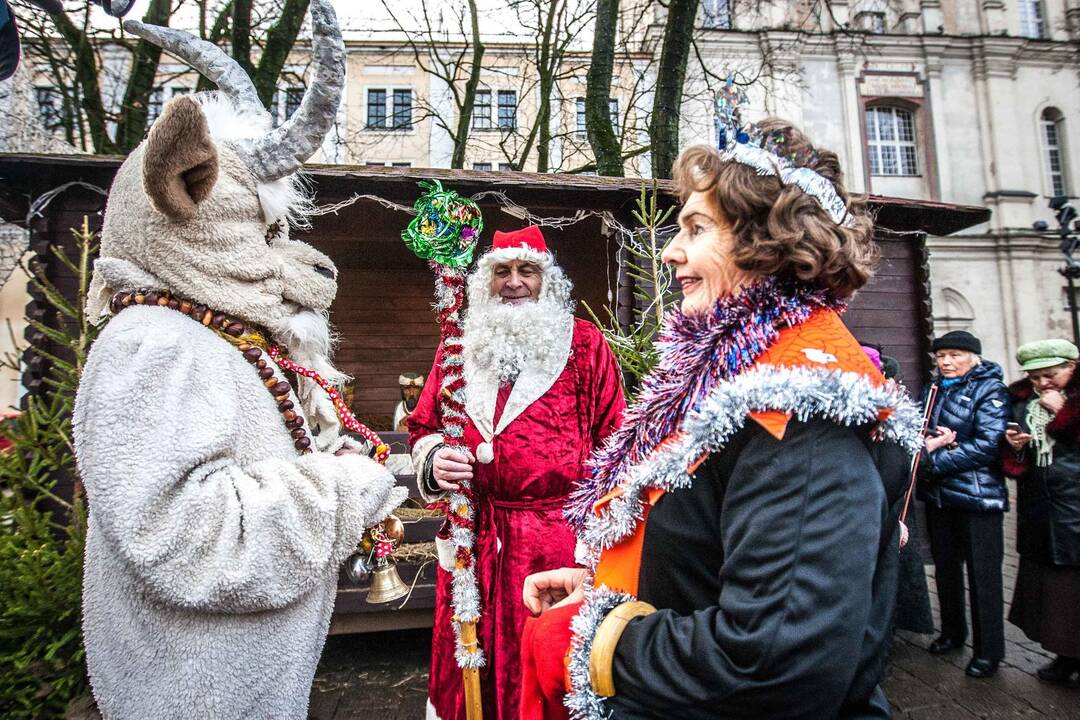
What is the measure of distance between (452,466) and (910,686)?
3.38 m

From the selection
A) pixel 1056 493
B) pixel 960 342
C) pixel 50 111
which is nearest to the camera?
pixel 1056 493

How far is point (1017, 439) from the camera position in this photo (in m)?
3.93

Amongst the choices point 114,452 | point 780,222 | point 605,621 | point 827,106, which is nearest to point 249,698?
point 114,452

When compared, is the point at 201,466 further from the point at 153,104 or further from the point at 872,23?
the point at 872,23

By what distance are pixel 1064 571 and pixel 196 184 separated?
4.93 m

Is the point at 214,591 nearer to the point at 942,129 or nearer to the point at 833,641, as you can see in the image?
the point at 833,641

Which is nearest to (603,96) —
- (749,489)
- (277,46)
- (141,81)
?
(277,46)

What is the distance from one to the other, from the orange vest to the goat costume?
0.66 metres

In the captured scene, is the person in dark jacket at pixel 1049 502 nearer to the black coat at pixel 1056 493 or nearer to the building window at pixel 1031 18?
the black coat at pixel 1056 493

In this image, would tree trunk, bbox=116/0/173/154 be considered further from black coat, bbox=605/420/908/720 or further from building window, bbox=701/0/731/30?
building window, bbox=701/0/731/30

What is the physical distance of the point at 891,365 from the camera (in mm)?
4418

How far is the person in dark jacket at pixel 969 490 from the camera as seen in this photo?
154 inches

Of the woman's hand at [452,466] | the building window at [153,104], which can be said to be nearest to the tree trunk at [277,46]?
the building window at [153,104]

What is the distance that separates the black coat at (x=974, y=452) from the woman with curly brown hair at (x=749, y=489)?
11.5 feet
